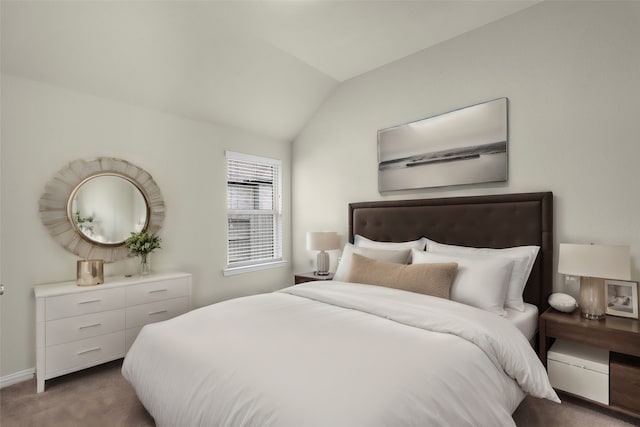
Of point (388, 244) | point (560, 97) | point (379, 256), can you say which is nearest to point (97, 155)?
point (379, 256)

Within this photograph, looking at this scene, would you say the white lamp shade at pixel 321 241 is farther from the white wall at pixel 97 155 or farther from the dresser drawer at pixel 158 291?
the dresser drawer at pixel 158 291

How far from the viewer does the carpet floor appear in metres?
1.91

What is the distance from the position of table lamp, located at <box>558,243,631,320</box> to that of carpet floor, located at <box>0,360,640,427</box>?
1.92 feet

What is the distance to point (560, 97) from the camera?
2447 millimetres

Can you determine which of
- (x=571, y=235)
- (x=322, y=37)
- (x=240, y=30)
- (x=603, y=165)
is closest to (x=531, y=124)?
(x=603, y=165)

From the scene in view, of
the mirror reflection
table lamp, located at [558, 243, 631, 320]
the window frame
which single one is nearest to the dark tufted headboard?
table lamp, located at [558, 243, 631, 320]

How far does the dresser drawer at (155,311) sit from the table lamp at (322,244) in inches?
54.3

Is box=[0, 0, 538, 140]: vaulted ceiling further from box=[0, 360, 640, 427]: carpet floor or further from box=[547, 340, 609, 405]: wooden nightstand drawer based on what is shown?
box=[547, 340, 609, 405]: wooden nightstand drawer

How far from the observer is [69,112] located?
8.98 feet

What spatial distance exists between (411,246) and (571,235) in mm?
1187

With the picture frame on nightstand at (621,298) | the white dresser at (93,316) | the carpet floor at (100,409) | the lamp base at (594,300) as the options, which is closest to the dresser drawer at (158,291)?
the white dresser at (93,316)

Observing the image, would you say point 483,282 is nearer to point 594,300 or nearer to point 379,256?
point 594,300

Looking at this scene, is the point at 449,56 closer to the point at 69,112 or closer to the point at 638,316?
the point at 638,316

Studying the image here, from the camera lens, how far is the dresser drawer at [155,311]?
2.73 metres
